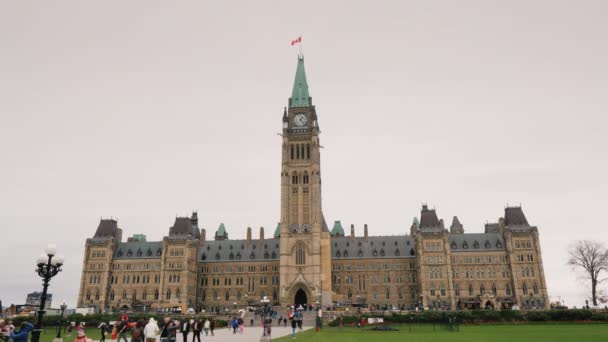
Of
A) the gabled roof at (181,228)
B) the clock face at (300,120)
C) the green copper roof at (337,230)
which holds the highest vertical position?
the clock face at (300,120)

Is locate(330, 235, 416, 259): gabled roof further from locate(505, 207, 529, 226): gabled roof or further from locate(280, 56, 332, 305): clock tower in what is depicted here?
locate(505, 207, 529, 226): gabled roof

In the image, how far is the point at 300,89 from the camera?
4508 inches

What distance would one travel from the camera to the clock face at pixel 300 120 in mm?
110188

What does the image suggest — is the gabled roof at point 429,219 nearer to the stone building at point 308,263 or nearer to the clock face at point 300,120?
the stone building at point 308,263

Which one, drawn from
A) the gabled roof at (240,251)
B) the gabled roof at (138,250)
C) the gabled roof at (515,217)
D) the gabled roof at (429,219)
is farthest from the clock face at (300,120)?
the gabled roof at (515,217)

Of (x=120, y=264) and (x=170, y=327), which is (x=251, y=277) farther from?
(x=170, y=327)

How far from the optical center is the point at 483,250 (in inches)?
4070

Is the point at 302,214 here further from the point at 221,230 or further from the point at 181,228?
the point at 221,230

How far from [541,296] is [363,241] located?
131 feet

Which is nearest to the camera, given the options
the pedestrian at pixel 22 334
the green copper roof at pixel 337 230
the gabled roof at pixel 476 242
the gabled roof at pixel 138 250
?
the pedestrian at pixel 22 334

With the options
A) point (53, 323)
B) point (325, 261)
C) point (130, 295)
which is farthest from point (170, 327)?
Result: point (130, 295)

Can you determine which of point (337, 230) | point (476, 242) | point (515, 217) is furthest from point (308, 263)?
point (515, 217)

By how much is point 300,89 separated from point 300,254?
132 feet

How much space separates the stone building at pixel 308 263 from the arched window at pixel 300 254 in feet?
0.69
